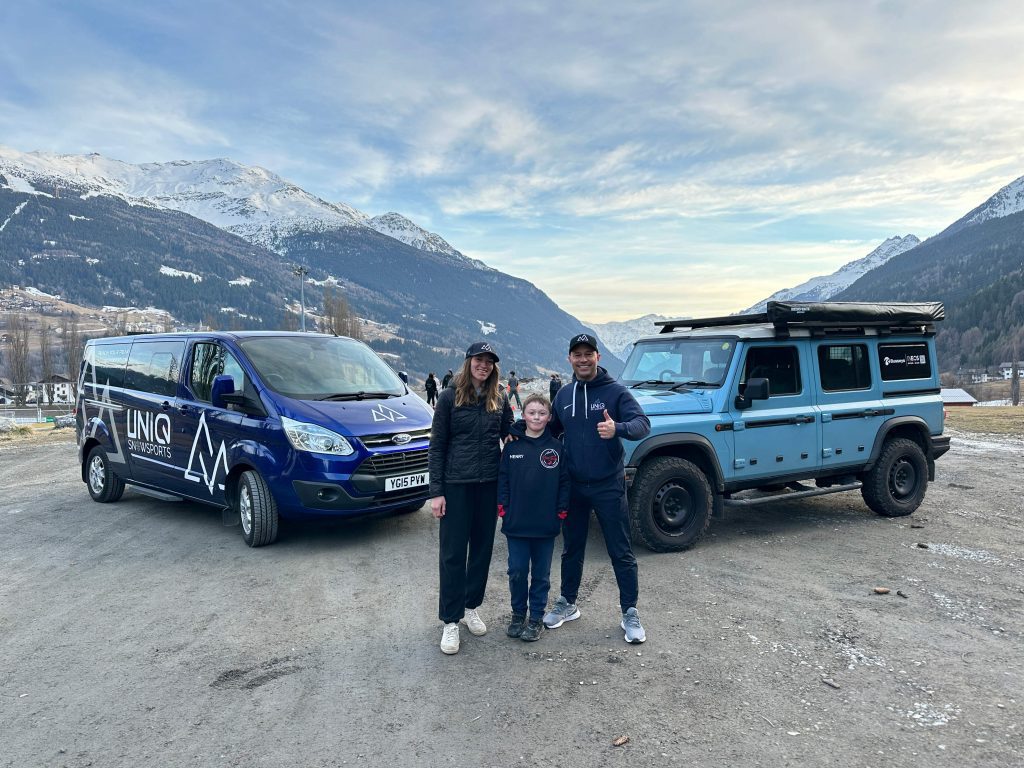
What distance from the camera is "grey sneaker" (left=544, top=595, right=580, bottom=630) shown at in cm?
423

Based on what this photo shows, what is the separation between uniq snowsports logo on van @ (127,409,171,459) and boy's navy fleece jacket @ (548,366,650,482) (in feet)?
16.1

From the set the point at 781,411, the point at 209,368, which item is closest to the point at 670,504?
the point at 781,411

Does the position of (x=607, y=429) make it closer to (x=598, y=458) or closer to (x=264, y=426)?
A: (x=598, y=458)

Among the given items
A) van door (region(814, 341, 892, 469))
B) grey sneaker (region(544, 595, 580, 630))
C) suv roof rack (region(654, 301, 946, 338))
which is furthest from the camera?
van door (region(814, 341, 892, 469))

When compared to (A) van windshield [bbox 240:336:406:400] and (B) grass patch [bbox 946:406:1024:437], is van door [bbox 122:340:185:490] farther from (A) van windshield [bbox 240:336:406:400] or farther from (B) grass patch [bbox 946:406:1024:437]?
(B) grass patch [bbox 946:406:1024:437]

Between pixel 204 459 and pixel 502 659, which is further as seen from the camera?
pixel 204 459

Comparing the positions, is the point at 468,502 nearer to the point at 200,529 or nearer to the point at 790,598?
the point at 790,598

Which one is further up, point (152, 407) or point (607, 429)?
point (152, 407)

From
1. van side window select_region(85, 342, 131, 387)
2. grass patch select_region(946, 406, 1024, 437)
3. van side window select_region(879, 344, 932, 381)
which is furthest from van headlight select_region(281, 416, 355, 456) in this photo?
grass patch select_region(946, 406, 1024, 437)

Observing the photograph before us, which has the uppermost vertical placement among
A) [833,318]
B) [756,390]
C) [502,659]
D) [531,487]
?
[833,318]

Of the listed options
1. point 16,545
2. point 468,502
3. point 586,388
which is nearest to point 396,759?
point 468,502

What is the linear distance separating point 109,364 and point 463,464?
6389 millimetres

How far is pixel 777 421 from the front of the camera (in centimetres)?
617

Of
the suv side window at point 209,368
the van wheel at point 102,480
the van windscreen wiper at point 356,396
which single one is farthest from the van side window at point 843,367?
the van wheel at point 102,480
